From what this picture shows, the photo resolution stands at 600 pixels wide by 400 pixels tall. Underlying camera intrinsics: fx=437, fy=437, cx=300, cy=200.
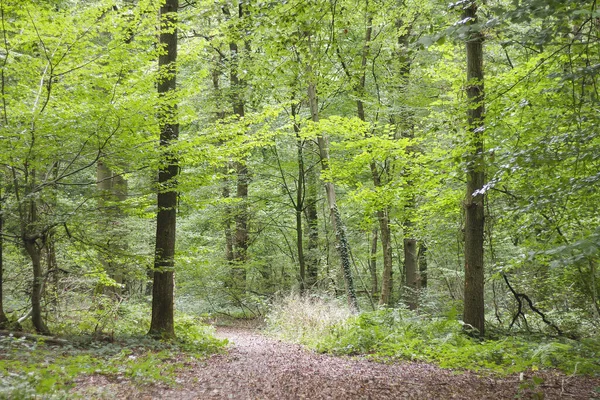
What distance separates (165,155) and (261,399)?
441cm

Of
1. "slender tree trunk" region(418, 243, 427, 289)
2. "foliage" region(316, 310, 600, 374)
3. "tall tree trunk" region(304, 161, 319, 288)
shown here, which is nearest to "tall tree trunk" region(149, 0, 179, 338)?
"foliage" region(316, 310, 600, 374)

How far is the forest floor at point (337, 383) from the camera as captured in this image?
470 centimetres

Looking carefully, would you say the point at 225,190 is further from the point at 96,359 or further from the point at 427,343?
the point at 96,359

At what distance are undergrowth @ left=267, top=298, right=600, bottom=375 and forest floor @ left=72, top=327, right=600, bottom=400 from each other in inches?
15.0

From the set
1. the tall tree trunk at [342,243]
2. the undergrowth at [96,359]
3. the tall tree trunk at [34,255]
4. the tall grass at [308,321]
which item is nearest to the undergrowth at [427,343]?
the tall grass at [308,321]

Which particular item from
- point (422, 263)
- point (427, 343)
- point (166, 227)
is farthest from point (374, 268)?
point (166, 227)

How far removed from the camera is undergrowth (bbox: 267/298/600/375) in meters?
6.10

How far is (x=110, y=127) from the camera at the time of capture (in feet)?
20.7

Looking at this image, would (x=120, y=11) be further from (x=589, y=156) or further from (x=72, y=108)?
(x=589, y=156)

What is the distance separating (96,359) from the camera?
5680 millimetres

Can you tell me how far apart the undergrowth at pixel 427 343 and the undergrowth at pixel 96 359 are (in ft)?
7.28

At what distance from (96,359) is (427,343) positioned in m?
5.23

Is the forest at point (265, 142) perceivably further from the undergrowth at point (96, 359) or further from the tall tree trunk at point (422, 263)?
the tall tree trunk at point (422, 263)

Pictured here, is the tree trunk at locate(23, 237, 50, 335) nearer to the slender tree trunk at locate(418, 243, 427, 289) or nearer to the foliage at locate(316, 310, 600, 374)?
the foliage at locate(316, 310, 600, 374)
